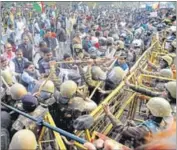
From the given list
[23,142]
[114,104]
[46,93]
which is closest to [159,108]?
[114,104]

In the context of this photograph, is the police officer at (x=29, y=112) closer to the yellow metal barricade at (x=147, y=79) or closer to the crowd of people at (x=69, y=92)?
the crowd of people at (x=69, y=92)

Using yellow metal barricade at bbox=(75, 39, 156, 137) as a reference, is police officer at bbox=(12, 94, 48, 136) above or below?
above

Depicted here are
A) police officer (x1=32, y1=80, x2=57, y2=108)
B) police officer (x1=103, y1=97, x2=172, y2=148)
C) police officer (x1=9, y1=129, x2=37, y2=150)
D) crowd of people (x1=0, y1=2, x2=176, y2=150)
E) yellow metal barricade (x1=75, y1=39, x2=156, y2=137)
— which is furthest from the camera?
police officer (x1=32, y1=80, x2=57, y2=108)

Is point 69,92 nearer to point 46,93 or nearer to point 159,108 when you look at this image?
point 46,93

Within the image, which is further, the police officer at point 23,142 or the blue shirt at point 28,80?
the blue shirt at point 28,80

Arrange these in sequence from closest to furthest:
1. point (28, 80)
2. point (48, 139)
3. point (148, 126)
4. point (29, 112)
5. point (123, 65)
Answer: point (148, 126) → point (48, 139) → point (29, 112) → point (28, 80) → point (123, 65)

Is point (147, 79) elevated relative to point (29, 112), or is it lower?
lower

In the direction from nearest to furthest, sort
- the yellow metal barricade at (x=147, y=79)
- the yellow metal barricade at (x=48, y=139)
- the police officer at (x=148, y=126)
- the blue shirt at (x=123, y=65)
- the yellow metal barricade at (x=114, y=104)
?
the police officer at (x=148, y=126)
the yellow metal barricade at (x=48, y=139)
the yellow metal barricade at (x=114, y=104)
the yellow metal barricade at (x=147, y=79)
the blue shirt at (x=123, y=65)

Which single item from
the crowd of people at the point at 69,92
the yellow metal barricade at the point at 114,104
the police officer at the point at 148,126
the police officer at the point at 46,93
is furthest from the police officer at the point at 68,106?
the police officer at the point at 148,126

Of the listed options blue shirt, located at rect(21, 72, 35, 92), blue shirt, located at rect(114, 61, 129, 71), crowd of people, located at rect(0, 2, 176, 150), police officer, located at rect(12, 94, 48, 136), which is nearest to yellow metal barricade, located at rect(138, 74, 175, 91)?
crowd of people, located at rect(0, 2, 176, 150)

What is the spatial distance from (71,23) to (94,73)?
477 inches

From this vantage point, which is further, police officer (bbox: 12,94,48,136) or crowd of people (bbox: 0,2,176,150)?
police officer (bbox: 12,94,48,136)

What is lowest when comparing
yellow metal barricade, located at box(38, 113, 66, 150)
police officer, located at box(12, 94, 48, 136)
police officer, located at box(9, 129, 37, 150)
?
yellow metal barricade, located at box(38, 113, 66, 150)

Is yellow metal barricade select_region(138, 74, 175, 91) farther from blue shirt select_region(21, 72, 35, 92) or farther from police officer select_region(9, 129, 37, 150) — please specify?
police officer select_region(9, 129, 37, 150)
